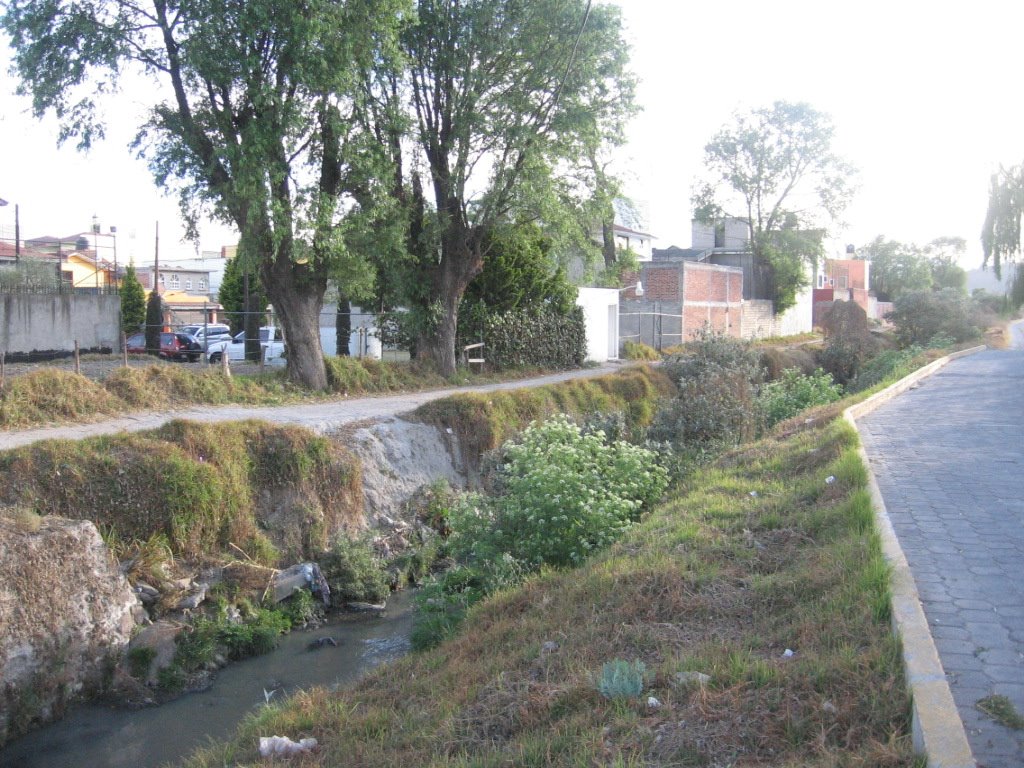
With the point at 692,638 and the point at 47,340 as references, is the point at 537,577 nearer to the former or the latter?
the point at 692,638

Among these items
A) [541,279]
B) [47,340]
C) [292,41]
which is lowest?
[47,340]

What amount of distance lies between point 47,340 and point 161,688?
20.2 meters

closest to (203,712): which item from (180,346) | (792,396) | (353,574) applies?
(353,574)

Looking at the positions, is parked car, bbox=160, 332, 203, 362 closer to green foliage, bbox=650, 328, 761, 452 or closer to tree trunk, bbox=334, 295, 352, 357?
tree trunk, bbox=334, 295, 352, 357

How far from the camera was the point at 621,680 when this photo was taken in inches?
207

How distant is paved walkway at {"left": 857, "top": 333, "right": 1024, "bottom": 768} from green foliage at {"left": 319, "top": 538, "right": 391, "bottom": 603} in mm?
6828

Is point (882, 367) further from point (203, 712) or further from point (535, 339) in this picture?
point (203, 712)

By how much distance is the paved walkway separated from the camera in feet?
15.6

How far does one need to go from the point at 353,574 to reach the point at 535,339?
1647 centimetres

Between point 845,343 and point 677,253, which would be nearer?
point 845,343

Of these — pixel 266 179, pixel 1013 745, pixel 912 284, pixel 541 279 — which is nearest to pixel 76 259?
pixel 541 279

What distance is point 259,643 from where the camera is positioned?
1091cm

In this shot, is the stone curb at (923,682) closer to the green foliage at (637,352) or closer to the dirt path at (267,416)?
the dirt path at (267,416)

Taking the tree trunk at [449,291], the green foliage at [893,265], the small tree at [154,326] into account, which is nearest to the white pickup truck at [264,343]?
the small tree at [154,326]
